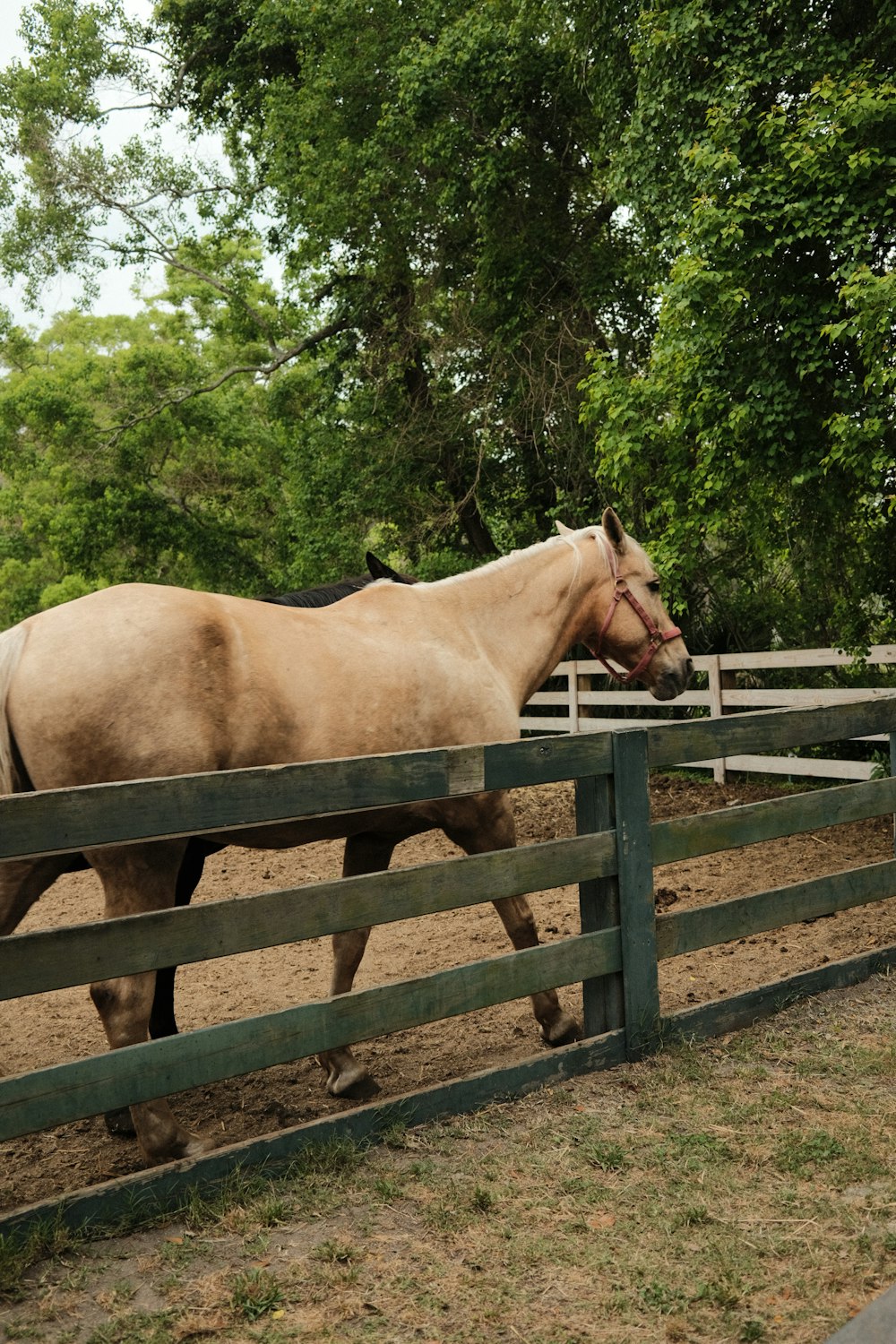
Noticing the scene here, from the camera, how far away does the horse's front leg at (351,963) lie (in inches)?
156

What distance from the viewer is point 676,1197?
286 centimetres

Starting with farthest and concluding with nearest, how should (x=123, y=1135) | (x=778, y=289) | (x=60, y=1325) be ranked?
(x=778, y=289) < (x=123, y=1135) < (x=60, y=1325)

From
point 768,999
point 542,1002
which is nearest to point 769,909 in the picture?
point 768,999

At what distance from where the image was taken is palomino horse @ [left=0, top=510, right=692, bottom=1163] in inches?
135

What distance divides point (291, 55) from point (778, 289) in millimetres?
13097

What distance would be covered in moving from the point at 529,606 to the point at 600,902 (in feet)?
4.90

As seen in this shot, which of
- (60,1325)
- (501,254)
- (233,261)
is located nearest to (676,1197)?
(60,1325)

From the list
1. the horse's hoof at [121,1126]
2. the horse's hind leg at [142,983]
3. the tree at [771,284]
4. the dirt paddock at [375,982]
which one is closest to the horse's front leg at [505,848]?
the dirt paddock at [375,982]

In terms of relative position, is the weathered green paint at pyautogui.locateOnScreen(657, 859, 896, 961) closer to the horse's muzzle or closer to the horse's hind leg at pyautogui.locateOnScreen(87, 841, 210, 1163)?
the horse's muzzle

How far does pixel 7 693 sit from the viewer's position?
11.3 feet

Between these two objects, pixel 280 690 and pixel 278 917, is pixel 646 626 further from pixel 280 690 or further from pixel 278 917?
pixel 278 917

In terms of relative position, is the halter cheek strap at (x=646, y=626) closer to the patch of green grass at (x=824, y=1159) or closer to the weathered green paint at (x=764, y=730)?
the weathered green paint at (x=764, y=730)

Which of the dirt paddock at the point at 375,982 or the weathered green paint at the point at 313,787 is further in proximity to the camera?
the dirt paddock at the point at 375,982

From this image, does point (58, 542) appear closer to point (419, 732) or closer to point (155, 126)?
point (155, 126)
